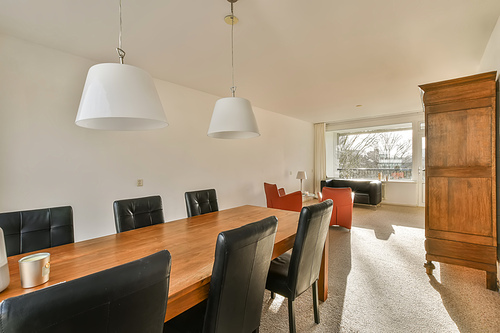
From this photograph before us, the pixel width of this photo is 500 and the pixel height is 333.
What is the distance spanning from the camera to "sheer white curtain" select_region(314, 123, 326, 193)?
759 centimetres

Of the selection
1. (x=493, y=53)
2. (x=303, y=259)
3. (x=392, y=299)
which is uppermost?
(x=493, y=53)

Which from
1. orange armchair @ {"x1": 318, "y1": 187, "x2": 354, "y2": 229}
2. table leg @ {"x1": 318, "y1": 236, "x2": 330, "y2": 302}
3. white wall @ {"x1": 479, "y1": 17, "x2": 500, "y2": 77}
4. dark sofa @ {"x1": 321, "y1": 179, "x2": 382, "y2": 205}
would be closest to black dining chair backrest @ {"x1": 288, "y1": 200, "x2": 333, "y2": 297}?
table leg @ {"x1": 318, "y1": 236, "x2": 330, "y2": 302}

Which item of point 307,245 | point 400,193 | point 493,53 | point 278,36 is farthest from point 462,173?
point 400,193

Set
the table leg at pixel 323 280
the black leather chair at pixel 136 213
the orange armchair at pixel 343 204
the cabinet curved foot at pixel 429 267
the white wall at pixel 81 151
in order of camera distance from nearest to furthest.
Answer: the black leather chair at pixel 136 213
the table leg at pixel 323 280
the white wall at pixel 81 151
the cabinet curved foot at pixel 429 267
the orange armchair at pixel 343 204

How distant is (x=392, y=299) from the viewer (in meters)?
2.12

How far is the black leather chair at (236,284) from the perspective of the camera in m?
1.02

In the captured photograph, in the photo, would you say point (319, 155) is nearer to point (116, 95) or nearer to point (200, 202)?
point (200, 202)

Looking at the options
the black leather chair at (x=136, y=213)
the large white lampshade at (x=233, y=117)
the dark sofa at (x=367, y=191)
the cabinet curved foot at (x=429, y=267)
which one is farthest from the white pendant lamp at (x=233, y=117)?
the dark sofa at (x=367, y=191)

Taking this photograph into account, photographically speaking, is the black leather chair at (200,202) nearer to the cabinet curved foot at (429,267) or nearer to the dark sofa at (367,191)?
the cabinet curved foot at (429,267)

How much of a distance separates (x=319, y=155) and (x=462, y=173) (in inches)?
212

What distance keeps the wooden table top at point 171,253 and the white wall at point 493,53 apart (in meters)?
2.52

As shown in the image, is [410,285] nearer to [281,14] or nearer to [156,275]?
[156,275]

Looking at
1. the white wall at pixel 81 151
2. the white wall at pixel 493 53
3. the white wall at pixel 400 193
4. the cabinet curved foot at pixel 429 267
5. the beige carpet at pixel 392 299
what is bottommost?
the beige carpet at pixel 392 299

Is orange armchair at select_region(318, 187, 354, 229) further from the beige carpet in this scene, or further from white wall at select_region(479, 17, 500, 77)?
white wall at select_region(479, 17, 500, 77)
